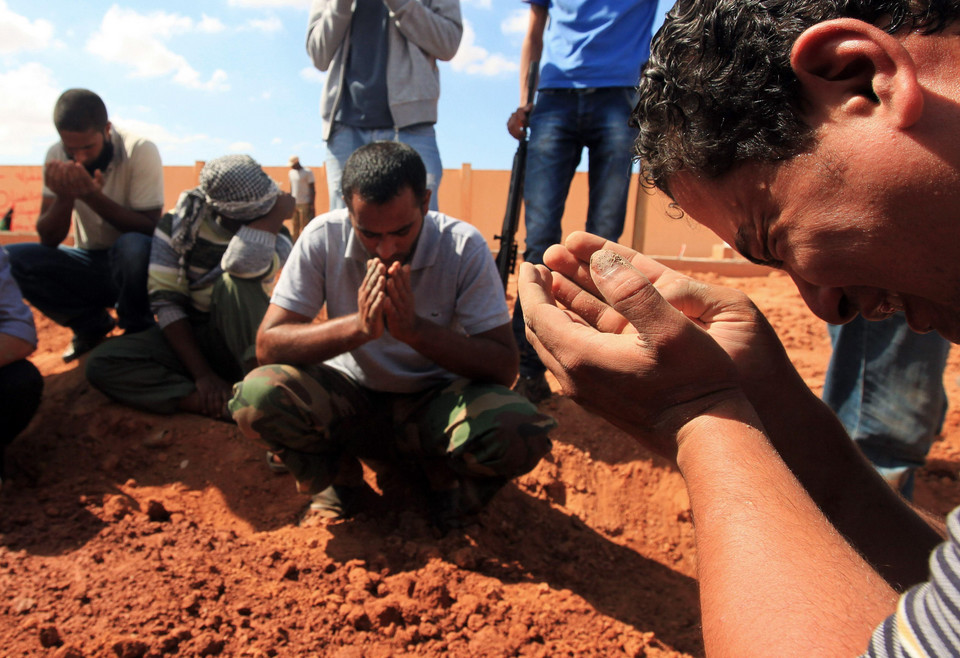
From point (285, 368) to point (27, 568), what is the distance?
111 centimetres

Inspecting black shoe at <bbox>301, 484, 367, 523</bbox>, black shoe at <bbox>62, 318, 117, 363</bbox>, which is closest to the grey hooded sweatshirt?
black shoe at <bbox>301, 484, 367, 523</bbox>

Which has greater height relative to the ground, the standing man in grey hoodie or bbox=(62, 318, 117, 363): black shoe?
the standing man in grey hoodie

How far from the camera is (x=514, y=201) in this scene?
3.93 metres

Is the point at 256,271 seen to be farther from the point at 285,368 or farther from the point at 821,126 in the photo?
the point at 821,126

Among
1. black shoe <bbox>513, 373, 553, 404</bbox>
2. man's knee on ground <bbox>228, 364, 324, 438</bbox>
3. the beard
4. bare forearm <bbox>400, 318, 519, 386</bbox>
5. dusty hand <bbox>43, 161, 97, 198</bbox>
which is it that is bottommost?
black shoe <bbox>513, 373, 553, 404</bbox>

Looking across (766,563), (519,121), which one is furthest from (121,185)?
(766,563)

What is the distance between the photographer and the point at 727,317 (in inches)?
56.2

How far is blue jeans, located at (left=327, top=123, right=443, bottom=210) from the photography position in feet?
12.3

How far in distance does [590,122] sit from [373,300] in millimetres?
1656

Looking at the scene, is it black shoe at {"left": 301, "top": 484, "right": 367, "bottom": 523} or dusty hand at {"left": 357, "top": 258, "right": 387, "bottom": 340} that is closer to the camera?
dusty hand at {"left": 357, "top": 258, "right": 387, "bottom": 340}

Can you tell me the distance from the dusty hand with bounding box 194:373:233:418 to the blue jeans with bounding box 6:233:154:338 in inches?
33.0

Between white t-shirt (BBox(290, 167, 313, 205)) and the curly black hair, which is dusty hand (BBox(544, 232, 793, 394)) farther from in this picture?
white t-shirt (BBox(290, 167, 313, 205))

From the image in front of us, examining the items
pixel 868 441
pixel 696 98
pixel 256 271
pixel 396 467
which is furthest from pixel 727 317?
pixel 256 271

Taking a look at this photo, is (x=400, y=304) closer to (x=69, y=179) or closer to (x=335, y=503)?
(x=335, y=503)
